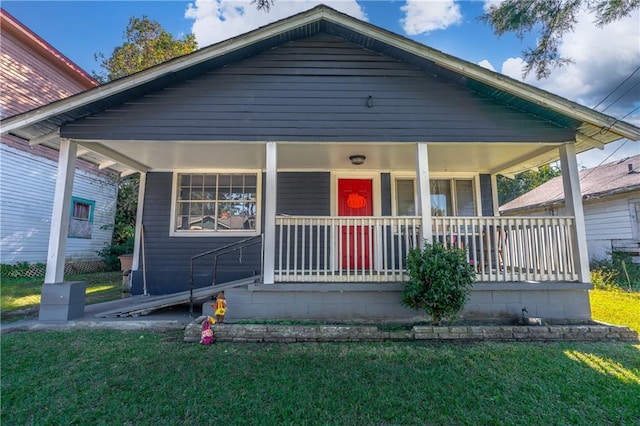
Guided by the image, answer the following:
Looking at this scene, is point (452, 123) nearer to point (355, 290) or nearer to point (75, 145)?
point (355, 290)

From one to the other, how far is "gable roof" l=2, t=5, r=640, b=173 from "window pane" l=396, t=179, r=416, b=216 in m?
2.72

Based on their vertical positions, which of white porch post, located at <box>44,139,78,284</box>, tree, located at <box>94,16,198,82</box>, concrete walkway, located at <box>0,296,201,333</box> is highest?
tree, located at <box>94,16,198,82</box>

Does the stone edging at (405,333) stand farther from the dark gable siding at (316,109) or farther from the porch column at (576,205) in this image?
the dark gable siding at (316,109)

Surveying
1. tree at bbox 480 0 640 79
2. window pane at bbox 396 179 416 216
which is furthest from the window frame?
tree at bbox 480 0 640 79

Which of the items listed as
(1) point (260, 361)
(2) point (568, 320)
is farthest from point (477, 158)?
(1) point (260, 361)

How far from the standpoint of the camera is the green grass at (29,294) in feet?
18.9

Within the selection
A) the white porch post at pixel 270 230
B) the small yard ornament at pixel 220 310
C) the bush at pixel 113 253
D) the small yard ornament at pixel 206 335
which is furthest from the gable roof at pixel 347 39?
the bush at pixel 113 253

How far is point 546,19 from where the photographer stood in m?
4.81

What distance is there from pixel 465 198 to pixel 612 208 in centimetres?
737

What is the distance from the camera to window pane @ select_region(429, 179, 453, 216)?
7.67m

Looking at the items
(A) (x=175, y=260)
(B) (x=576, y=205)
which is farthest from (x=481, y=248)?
(A) (x=175, y=260)

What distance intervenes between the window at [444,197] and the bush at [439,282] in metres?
3.16

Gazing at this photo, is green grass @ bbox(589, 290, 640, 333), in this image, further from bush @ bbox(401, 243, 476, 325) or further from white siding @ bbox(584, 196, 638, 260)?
white siding @ bbox(584, 196, 638, 260)

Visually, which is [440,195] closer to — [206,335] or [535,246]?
[535,246]
